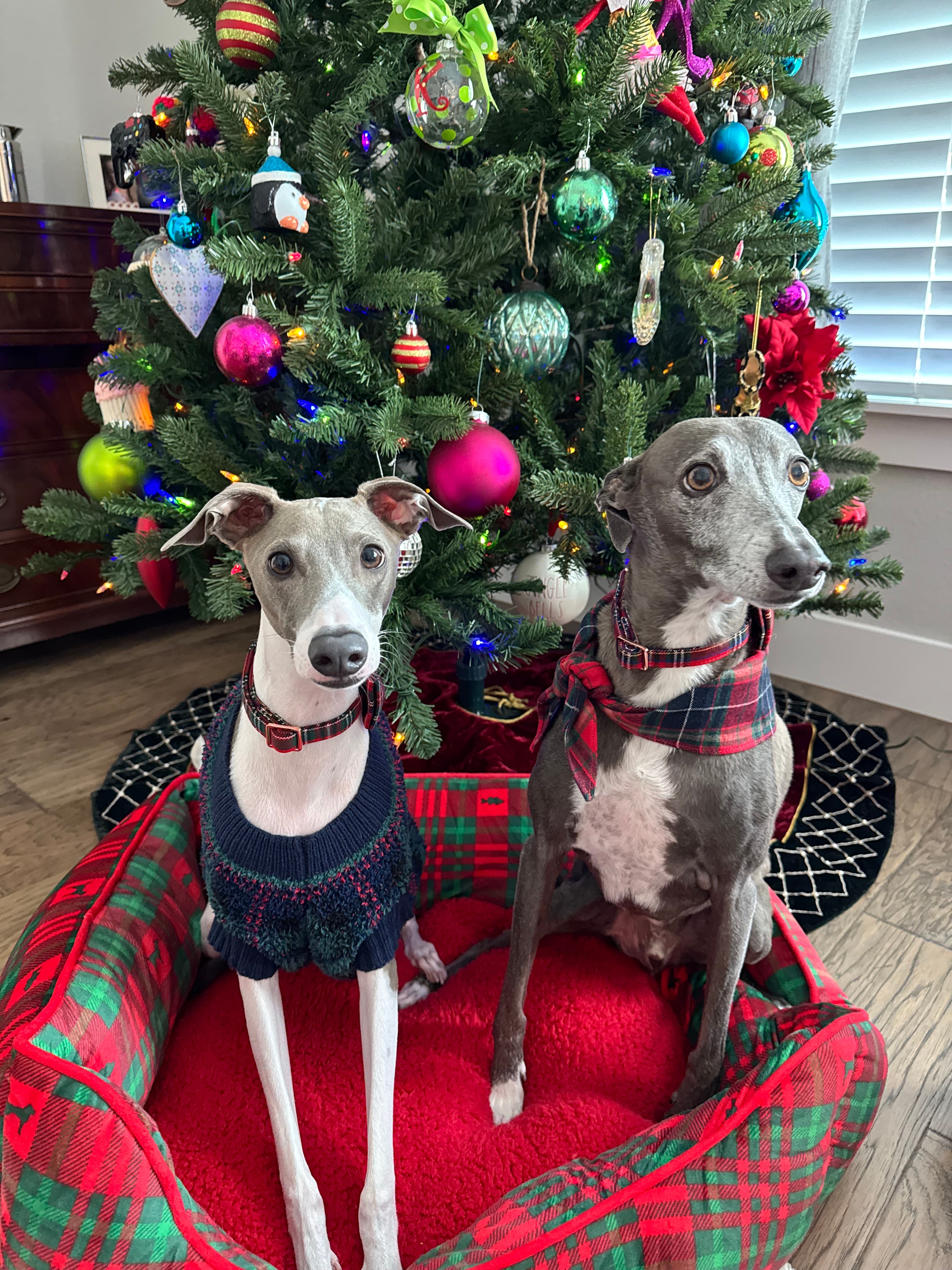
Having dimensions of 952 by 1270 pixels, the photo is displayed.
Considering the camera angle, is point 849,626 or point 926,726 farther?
point 849,626

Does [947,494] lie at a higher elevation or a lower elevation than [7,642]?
higher

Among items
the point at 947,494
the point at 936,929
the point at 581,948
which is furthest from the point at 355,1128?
the point at 947,494

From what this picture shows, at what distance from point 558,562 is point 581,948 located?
682 mm

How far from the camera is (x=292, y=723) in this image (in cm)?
95

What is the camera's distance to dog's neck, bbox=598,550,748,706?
954 mm

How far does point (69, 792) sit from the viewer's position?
6.59 ft

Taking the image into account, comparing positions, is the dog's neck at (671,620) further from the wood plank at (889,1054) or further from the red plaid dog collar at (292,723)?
the wood plank at (889,1054)

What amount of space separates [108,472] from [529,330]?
0.93m

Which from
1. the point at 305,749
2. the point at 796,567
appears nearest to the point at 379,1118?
the point at 305,749

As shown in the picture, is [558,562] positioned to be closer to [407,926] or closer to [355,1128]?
[407,926]

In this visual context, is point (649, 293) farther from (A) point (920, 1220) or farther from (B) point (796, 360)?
(A) point (920, 1220)

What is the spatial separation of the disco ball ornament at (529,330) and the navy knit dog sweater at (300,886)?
656 mm

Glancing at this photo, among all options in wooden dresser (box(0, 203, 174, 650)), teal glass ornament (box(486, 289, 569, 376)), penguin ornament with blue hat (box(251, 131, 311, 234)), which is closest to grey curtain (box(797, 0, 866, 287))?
teal glass ornament (box(486, 289, 569, 376))

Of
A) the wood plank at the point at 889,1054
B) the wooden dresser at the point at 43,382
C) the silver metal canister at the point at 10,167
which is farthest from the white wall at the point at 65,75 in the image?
the wood plank at the point at 889,1054
